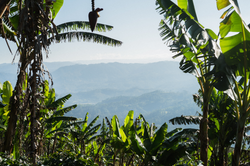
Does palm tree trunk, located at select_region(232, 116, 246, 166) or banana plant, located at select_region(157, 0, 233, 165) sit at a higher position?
banana plant, located at select_region(157, 0, 233, 165)

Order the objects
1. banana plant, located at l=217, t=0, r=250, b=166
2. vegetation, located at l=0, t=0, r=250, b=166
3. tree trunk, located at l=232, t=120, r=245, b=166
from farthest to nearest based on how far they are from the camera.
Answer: tree trunk, located at l=232, t=120, r=245, b=166 → banana plant, located at l=217, t=0, r=250, b=166 → vegetation, located at l=0, t=0, r=250, b=166

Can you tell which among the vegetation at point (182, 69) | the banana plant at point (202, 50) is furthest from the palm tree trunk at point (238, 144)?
the banana plant at point (202, 50)

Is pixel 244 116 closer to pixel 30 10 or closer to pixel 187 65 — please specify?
pixel 187 65

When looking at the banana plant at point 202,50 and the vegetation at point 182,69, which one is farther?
the banana plant at point 202,50

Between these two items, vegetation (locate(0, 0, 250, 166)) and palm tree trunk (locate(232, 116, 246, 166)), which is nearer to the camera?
vegetation (locate(0, 0, 250, 166))

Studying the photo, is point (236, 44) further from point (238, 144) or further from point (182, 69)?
point (238, 144)

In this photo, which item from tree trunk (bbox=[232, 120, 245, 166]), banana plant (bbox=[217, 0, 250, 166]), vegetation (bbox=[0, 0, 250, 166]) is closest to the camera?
vegetation (bbox=[0, 0, 250, 166])

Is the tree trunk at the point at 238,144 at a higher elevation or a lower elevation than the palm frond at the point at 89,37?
lower

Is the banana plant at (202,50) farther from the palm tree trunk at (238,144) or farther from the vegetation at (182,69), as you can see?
the palm tree trunk at (238,144)

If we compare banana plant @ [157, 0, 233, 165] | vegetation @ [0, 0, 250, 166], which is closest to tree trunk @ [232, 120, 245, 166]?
vegetation @ [0, 0, 250, 166]

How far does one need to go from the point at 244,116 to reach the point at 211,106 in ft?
9.10

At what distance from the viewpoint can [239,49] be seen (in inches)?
129

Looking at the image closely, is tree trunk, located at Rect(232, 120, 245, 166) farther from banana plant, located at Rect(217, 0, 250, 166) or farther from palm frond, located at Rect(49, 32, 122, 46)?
palm frond, located at Rect(49, 32, 122, 46)

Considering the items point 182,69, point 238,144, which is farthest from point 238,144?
point 182,69
